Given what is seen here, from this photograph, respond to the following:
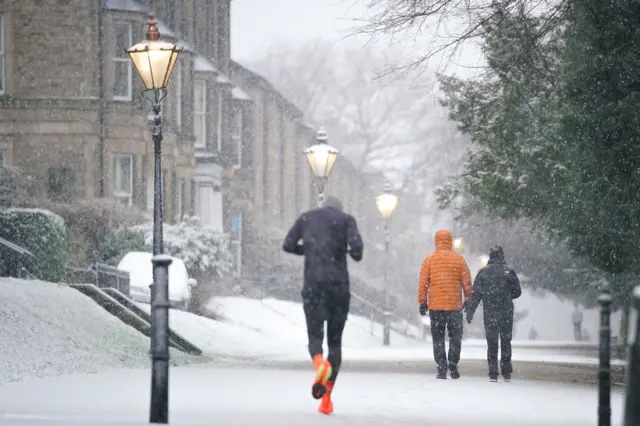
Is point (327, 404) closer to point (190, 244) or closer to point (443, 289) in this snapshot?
point (443, 289)

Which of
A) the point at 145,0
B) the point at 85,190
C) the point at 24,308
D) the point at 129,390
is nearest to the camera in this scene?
the point at 129,390

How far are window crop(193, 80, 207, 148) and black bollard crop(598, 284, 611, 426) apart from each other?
39665mm

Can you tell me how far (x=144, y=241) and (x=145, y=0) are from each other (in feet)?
42.0

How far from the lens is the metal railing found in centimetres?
2775

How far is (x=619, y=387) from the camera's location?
59.1ft

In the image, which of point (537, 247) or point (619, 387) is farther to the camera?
point (537, 247)

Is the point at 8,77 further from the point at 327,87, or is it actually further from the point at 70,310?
the point at 327,87

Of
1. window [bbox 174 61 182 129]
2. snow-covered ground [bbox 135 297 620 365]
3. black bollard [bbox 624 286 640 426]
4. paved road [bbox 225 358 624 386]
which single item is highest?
window [bbox 174 61 182 129]

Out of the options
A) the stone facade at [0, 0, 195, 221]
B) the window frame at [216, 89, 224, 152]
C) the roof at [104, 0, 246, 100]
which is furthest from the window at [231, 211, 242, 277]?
the stone facade at [0, 0, 195, 221]

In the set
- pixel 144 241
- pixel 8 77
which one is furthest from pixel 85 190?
pixel 144 241

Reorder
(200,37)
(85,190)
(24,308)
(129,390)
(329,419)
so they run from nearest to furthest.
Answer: (329,419), (129,390), (24,308), (85,190), (200,37)

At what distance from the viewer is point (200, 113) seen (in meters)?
50.1

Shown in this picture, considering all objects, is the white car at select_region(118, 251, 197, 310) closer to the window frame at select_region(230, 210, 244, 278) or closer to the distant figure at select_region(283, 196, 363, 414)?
the distant figure at select_region(283, 196, 363, 414)

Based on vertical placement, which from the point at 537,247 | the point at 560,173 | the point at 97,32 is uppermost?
the point at 97,32
